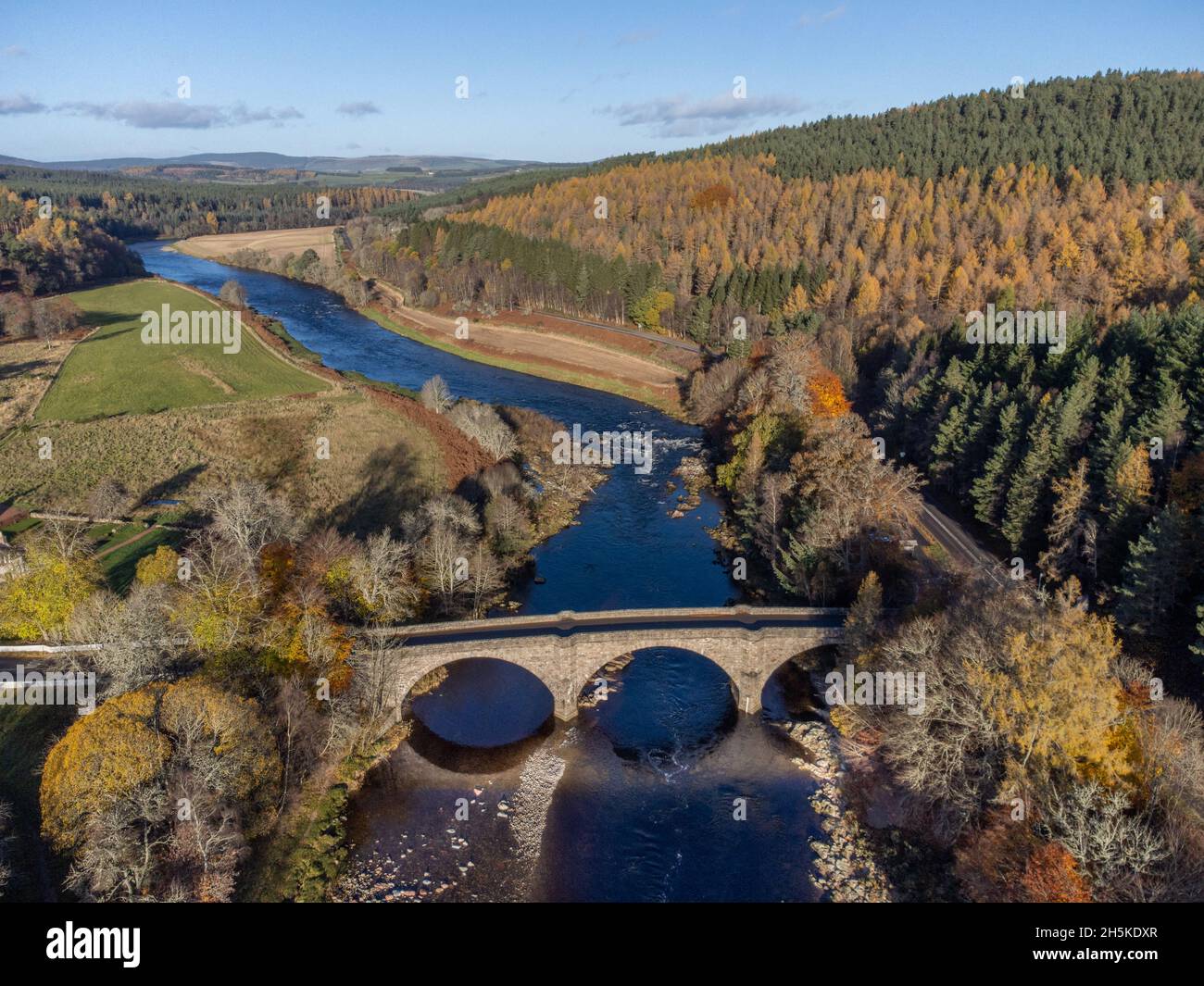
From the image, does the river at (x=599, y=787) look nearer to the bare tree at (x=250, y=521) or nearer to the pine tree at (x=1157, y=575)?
the bare tree at (x=250, y=521)

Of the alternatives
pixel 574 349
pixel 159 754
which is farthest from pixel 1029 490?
pixel 574 349

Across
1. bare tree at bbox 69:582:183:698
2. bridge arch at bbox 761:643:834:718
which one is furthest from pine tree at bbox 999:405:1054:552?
bare tree at bbox 69:582:183:698

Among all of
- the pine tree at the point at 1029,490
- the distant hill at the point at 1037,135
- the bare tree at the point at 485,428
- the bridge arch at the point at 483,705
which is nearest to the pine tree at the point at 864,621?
the bridge arch at the point at 483,705

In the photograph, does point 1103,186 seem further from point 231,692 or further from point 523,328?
point 231,692

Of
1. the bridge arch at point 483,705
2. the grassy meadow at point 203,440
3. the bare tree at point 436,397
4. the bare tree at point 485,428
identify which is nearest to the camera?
the bridge arch at point 483,705

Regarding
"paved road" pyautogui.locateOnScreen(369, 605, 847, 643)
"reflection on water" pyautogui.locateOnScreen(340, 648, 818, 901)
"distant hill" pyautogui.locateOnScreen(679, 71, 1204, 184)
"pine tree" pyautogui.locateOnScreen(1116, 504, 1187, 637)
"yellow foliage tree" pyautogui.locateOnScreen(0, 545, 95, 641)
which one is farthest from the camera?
"distant hill" pyautogui.locateOnScreen(679, 71, 1204, 184)

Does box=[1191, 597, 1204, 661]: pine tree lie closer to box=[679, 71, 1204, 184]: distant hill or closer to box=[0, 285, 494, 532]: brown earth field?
box=[0, 285, 494, 532]: brown earth field
